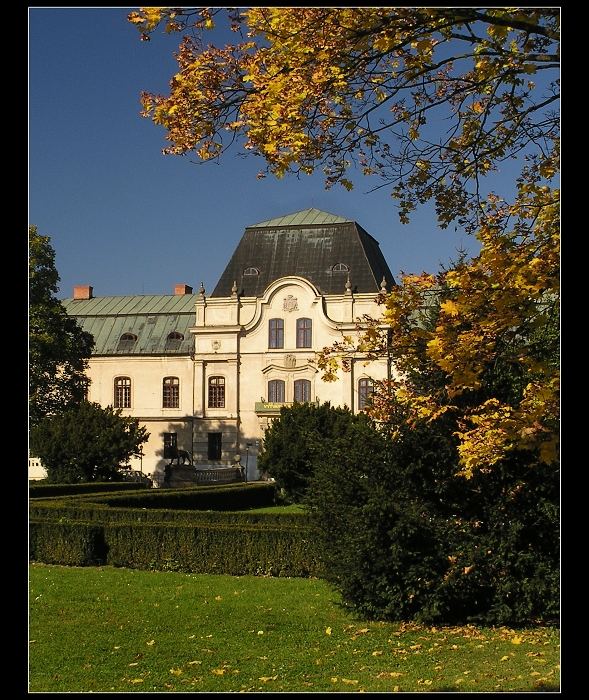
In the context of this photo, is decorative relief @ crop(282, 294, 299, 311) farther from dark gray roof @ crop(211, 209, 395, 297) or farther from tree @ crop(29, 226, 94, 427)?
tree @ crop(29, 226, 94, 427)

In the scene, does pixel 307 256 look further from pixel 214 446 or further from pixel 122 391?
pixel 122 391

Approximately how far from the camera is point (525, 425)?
22.3ft

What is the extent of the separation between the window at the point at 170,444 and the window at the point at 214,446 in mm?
1805

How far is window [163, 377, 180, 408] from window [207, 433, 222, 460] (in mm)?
3238

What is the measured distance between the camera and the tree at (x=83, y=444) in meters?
29.7

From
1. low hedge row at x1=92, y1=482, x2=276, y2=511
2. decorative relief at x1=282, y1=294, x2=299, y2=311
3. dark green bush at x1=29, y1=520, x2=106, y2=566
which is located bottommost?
low hedge row at x1=92, y1=482, x2=276, y2=511

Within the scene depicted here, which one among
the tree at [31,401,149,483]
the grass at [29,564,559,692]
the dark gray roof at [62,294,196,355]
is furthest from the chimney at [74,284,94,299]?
the grass at [29,564,559,692]

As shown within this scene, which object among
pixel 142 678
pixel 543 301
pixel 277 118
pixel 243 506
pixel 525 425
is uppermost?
pixel 277 118

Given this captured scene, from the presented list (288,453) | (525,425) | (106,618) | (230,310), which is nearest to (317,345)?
(230,310)

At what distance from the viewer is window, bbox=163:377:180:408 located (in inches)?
1853

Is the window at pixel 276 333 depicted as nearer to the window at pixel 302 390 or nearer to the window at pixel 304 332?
the window at pixel 304 332
